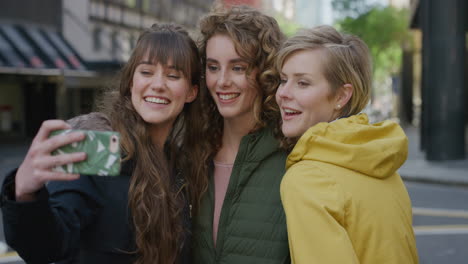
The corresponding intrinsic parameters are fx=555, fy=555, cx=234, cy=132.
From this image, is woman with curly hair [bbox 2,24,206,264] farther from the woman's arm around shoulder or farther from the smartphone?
the woman's arm around shoulder

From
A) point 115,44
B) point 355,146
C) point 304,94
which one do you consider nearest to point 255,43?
point 304,94

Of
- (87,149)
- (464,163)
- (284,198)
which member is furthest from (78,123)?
(464,163)

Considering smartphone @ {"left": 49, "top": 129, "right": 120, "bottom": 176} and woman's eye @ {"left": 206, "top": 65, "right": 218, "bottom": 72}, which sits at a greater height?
woman's eye @ {"left": 206, "top": 65, "right": 218, "bottom": 72}

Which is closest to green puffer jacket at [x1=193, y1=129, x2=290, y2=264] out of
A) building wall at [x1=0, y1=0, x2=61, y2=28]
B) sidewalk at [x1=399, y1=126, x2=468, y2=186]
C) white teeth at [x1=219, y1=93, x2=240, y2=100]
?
white teeth at [x1=219, y1=93, x2=240, y2=100]

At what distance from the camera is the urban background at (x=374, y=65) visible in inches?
403

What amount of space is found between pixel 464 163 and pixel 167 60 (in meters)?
15.1

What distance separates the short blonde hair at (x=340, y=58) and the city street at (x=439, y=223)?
4528 mm

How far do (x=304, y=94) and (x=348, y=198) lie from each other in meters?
0.59

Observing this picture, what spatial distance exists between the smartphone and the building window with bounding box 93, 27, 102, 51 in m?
33.2

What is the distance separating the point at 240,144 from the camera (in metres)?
3.00

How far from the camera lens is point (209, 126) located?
3.33 meters

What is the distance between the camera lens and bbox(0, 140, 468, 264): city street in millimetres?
6801

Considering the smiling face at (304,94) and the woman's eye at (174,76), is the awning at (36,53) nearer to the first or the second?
the woman's eye at (174,76)

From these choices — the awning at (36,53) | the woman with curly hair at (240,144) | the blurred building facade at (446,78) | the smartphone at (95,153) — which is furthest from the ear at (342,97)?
the awning at (36,53)
